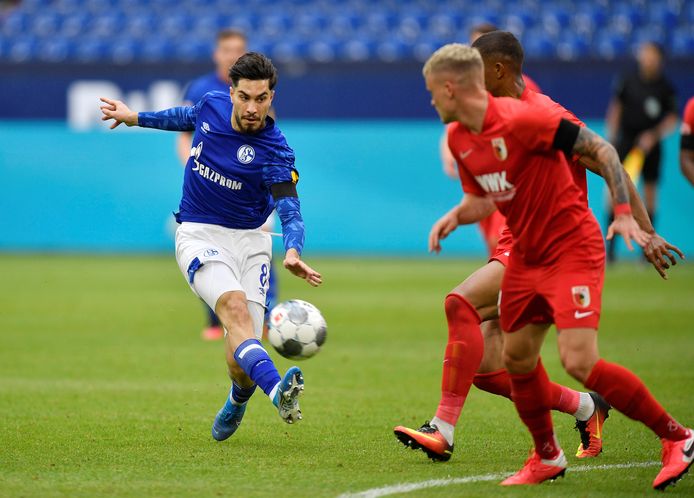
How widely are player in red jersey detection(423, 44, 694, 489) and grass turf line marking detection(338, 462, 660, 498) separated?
0.19 metres

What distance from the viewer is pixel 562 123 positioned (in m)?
5.18

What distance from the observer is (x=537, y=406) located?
545 cm

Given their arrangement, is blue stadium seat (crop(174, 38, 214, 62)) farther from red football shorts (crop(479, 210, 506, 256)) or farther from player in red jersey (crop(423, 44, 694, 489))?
player in red jersey (crop(423, 44, 694, 489))

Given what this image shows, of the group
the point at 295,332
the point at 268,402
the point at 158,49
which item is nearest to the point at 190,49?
the point at 158,49

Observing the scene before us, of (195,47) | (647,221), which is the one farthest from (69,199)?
(647,221)

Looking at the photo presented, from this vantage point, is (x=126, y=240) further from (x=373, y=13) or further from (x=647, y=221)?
(x=647, y=221)

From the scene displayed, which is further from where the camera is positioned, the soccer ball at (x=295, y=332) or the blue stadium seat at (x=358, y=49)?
the blue stadium seat at (x=358, y=49)

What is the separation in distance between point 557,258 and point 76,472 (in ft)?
8.26

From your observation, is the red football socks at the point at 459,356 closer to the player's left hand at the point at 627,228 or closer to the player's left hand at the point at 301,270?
the player's left hand at the point at 301,270

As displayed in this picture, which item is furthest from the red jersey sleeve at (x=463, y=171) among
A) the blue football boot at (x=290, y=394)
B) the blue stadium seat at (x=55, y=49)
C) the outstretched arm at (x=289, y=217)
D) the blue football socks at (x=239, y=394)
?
the blue stadium seat at (x=55, y=49)

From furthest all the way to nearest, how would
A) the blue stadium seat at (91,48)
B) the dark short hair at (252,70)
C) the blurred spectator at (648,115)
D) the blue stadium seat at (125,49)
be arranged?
the blue stadium seat at (91,48) → the blue stadium seat at (125,49) → the blurred spectator at (648,115) → the dark short hair at (252,70)

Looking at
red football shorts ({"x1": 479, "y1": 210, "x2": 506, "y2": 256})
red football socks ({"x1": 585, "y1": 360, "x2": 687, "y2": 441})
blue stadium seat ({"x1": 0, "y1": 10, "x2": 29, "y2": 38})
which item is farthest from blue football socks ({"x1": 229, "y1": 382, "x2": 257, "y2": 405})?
blue stadium seat ({"x1": 0, "y1": 10, "x2": 29, "y2": 38})

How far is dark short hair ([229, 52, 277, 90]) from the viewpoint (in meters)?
6.33

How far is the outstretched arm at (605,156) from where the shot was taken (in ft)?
16.5
